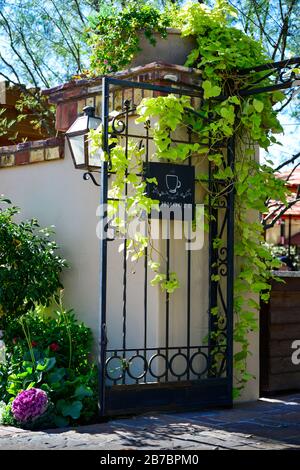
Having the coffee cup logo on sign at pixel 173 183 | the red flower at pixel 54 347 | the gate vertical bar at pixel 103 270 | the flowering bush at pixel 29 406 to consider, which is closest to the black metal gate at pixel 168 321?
the gate vertical bar at pixel 103 270

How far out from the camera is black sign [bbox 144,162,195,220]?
647 cm

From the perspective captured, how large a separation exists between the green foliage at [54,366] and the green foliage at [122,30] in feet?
7.18

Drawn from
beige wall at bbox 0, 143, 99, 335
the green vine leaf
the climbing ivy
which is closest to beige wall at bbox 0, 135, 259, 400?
beige wall at bbox 0, 143, 99, 335

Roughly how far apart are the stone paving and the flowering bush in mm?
116

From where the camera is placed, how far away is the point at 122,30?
6.95m

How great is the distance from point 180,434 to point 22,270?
207cm

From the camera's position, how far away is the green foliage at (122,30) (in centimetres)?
692

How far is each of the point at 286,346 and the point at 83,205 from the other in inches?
91.6

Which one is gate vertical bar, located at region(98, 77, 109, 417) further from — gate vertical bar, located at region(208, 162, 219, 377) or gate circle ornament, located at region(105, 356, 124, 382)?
gate vertical bar, located at region(208, 162, 219, 377)

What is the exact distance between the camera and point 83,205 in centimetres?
731

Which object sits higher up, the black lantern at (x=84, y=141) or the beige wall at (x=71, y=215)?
the black lantern at (x=84, y=141)

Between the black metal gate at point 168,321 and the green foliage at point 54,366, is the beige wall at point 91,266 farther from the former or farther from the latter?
the green foliage at point 54,366

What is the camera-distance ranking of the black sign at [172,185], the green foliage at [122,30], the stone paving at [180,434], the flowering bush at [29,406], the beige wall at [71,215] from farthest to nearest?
the beige wall at [71,215], the green foliage at [122,30], the black sign at [172,185], the flowering bush at [29,406], the stone paving at [180,434]

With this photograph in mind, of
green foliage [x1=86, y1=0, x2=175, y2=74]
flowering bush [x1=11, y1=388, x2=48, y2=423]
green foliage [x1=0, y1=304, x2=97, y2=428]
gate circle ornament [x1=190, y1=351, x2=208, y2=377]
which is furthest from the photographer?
green foliage [x1=86, y1=0, x2=175, y2=74]
